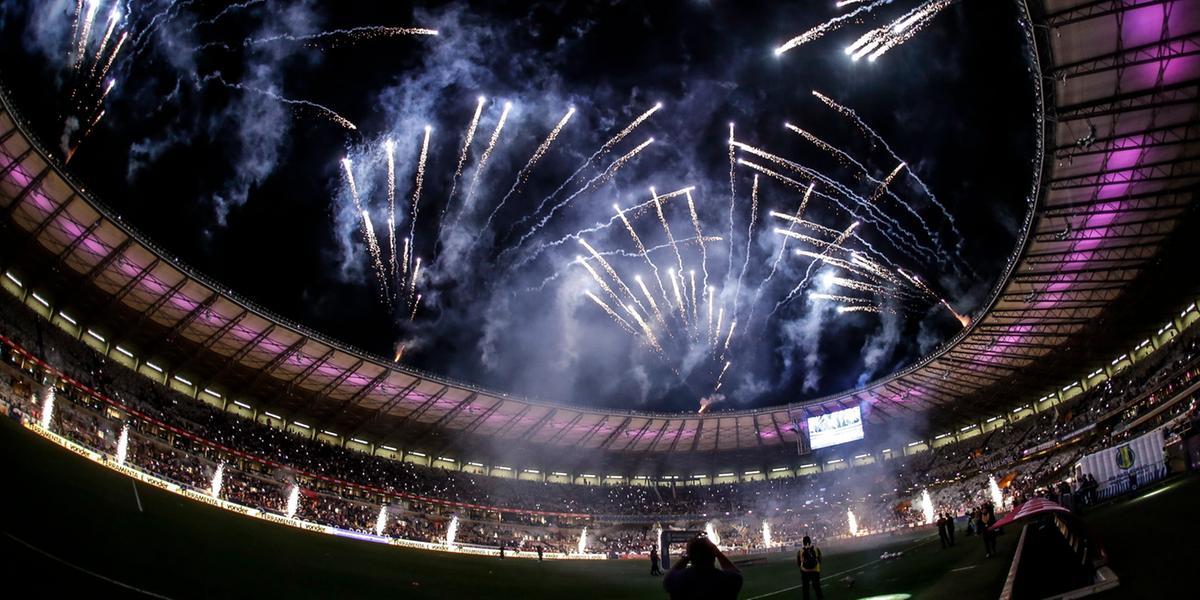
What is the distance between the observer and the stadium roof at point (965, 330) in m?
21.7

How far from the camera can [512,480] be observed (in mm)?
63062

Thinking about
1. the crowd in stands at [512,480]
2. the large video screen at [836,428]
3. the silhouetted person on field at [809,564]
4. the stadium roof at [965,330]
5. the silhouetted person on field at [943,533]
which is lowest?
the silhouetted person on field at [809,564]

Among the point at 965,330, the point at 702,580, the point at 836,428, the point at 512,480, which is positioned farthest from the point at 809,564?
the point at 512,480

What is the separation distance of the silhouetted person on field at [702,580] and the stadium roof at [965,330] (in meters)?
22.1

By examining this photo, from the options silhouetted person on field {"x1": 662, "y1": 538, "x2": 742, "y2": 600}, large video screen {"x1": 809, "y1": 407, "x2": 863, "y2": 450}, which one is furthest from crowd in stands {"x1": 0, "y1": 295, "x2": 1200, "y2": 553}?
silhouetted person on field {"x1": 662, "y1": 538, "x2": 742, "y2": 600}

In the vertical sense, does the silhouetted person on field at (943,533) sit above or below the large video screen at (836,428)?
below

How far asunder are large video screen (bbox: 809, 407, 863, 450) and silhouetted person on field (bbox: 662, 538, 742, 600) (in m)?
53.9

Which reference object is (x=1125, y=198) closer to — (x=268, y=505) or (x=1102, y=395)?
(x=1102, y=395)

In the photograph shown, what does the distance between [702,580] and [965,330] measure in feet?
138

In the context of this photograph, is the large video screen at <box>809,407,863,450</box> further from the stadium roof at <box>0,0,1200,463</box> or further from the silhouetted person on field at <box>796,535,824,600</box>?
the silhouetted person on field at <box>796,535,824,600</box>

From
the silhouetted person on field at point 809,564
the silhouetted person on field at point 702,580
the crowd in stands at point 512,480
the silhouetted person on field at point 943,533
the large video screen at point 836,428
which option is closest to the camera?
the silhouetted person on field at point 702,580

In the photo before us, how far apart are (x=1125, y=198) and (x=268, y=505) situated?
49.6m

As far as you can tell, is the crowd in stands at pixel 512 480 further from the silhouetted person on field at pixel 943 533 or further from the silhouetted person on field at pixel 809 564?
the silhouetted person on field at pixel 809 564

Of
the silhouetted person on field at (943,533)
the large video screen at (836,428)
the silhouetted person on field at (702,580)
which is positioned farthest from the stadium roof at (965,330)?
the silhouetted person on field at (702,580)
